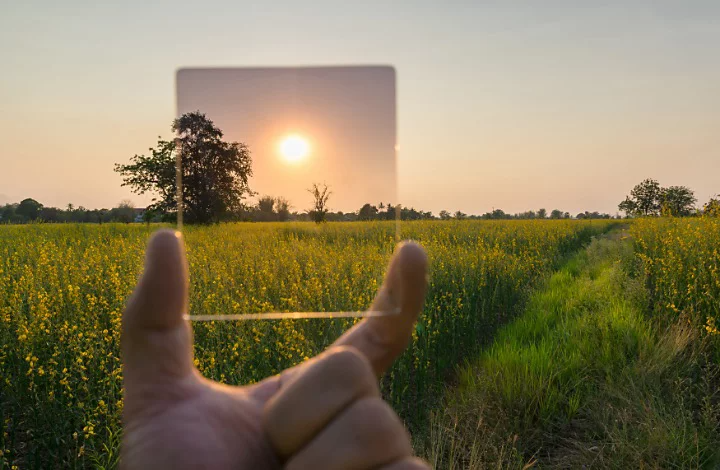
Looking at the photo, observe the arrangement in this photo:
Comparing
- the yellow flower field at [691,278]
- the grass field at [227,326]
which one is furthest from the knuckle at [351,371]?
the yellow flower field at [691,278]

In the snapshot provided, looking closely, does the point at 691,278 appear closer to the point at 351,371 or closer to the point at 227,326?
the point at 227,326

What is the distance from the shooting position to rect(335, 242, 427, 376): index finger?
573 millimetres

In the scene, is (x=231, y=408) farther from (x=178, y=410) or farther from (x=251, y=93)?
(x=251, y=93)

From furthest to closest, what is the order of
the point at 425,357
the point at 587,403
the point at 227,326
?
the point at 425,357, the point at 587,403, the point at 227,326

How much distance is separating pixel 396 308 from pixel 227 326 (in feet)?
10.1

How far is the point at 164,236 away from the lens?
1.99 feet

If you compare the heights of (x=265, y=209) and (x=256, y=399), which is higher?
(x=265, y=209)

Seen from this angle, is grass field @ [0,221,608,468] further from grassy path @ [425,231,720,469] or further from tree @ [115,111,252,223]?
grassy path @ [425,231,720,469]

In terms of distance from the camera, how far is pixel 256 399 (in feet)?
2.28

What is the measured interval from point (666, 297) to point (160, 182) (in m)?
7.59

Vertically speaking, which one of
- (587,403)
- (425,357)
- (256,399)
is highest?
(256,399)

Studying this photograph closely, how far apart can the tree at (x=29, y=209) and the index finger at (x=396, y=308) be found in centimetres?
2209

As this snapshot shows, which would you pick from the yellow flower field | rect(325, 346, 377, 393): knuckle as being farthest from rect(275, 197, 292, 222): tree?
the yellow flower field

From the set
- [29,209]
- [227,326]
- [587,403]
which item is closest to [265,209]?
[227,326]
